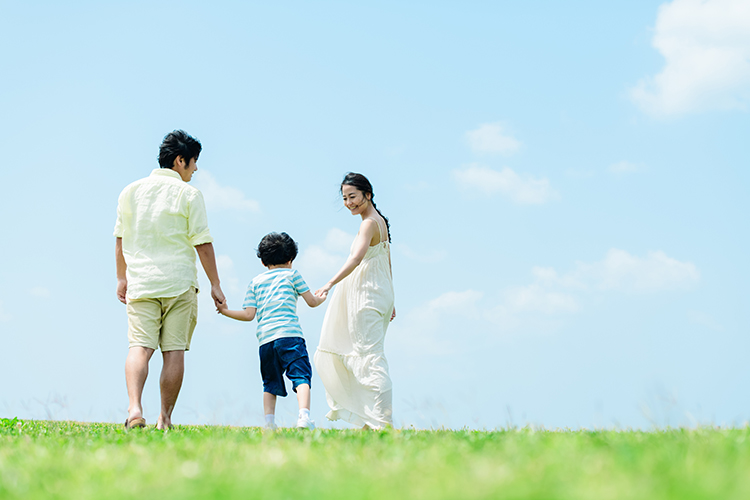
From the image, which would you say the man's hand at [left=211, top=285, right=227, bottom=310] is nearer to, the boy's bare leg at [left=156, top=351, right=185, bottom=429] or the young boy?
the young boy

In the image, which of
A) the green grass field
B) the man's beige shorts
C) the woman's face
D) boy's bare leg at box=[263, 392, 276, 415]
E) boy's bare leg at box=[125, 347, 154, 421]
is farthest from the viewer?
boy's bare leg at box=[263, 392, 276, 415]

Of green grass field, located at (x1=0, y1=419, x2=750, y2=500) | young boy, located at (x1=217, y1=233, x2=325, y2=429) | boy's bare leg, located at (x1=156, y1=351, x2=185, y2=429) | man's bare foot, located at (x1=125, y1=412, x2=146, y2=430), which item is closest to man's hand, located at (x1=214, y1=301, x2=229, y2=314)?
young boy, located at (x1=217, y1=233, x2=325, y2=429)

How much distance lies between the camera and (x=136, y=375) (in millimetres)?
6422

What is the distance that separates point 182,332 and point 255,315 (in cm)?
105

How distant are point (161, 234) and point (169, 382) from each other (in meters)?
1.51

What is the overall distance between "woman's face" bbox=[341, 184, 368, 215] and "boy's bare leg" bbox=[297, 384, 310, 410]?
6.66ft

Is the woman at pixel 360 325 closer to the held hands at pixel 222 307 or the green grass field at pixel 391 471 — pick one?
the held hands at pixel 222 307

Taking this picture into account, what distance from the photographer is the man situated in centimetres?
660

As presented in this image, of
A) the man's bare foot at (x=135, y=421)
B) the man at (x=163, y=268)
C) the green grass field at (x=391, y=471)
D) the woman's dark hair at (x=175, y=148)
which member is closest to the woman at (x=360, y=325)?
the man at (x=163, y=268)

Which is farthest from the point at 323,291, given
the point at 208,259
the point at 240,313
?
the point at 208,259

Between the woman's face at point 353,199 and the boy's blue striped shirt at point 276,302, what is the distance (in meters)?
1.03

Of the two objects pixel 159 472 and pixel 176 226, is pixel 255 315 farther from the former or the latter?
pixel 159 472

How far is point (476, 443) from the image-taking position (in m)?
3.64

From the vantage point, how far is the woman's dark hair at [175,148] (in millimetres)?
7090
